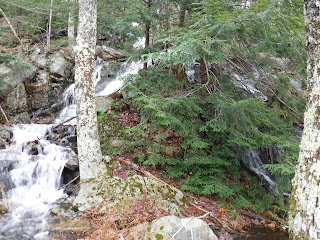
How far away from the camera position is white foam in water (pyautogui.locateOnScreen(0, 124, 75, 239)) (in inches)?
220

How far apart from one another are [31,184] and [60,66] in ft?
29.4

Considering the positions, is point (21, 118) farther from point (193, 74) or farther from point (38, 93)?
point (193, 74)

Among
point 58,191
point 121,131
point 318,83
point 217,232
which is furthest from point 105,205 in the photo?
point 318,83

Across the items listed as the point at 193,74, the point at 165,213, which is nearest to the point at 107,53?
the point at 193,74

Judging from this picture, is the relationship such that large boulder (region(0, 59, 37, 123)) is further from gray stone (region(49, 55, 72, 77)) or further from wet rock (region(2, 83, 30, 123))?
gray stone (region(49, 55, 72, 77))

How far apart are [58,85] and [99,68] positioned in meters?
2.58

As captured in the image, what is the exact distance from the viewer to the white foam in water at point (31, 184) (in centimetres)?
560

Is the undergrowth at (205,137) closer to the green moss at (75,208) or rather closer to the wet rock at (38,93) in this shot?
the green moss at (75,208)

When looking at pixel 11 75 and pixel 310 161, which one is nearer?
pixel 310 161

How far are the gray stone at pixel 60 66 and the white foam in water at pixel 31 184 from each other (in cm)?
524

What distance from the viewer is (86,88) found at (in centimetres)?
657

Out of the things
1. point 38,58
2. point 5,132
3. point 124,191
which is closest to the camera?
point 124,191

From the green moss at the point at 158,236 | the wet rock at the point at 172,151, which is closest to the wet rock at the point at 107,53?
the wet rock at the point at 172,151

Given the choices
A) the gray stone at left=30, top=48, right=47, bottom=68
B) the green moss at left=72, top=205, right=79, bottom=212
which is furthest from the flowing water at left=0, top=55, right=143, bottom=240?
the gray stone at left=30, top=48, right=47, bottom=68
